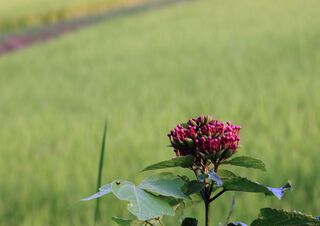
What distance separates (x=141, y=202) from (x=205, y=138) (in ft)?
0.23

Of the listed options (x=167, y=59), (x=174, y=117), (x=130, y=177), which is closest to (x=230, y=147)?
(x=130, y=177)

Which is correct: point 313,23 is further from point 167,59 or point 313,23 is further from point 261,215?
point 261,215

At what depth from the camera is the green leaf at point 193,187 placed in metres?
0.49

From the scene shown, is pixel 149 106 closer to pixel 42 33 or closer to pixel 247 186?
pixel 247 186

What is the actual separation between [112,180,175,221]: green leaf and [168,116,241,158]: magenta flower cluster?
0.05m

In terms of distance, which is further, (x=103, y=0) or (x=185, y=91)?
(x=103, y=0)

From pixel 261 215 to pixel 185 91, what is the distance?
177 inches

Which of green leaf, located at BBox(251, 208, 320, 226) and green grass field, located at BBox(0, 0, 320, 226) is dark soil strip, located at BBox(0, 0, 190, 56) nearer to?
green grass field, located at BBox(0, 0, 320, 226)

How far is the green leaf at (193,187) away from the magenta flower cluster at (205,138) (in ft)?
0.07

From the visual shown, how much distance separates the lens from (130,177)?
264 centimetres

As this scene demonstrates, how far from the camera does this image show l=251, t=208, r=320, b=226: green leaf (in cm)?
46

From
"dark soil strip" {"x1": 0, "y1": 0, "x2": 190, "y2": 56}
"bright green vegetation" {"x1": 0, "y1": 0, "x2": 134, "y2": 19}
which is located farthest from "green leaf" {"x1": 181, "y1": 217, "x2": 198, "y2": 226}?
"bright green vegetation" {"x1": 0, "y1": 0, "x2": 134, "y2": 19}

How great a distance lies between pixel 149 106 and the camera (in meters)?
4.38

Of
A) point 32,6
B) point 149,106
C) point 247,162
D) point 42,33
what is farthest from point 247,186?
point 32,6
